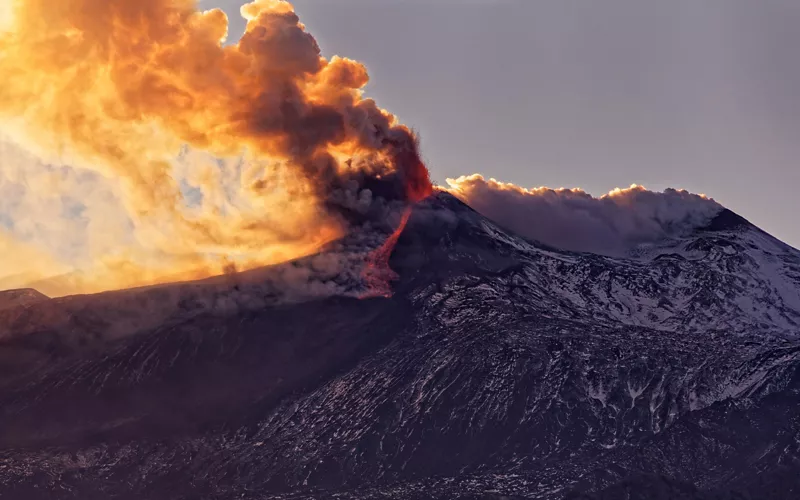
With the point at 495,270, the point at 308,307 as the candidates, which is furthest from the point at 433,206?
the point at 308,307

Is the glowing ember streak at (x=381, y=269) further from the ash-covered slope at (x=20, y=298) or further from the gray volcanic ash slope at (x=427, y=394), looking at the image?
the ash-covered slope at (x=20, y=298)

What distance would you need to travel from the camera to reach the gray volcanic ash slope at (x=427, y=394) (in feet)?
515

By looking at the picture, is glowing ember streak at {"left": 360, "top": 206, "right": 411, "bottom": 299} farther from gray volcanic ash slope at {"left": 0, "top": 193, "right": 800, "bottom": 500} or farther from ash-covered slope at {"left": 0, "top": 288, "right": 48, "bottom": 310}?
ash-covered slope at {"left": 0, "top": 288, "right": 48, "bottom": 310}

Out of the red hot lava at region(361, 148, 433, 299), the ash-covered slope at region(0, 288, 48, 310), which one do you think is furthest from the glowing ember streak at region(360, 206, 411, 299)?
the ash-covered slope at region(0, 288, 48, 310)

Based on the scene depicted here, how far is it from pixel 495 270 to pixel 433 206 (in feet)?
36.3

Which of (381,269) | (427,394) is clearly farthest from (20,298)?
(427,394)

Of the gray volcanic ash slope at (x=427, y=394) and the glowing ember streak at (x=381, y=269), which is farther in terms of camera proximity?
the glowing ember streak at (x=381, y=269)

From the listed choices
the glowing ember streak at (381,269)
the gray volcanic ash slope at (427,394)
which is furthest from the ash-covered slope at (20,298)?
the glowing ember streak at (381,269)

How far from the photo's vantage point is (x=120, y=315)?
573ft

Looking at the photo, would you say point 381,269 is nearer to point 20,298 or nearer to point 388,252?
Answer: point 388,252

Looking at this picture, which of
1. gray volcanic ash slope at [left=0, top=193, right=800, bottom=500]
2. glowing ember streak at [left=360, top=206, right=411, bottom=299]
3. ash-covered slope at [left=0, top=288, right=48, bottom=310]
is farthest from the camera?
glowing ember streak at [left=360, top=206, right=411, bottom=299]

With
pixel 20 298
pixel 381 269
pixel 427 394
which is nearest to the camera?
pixel 427 394

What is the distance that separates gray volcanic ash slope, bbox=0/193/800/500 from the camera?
15700 centimetres

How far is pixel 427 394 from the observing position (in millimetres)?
170625
